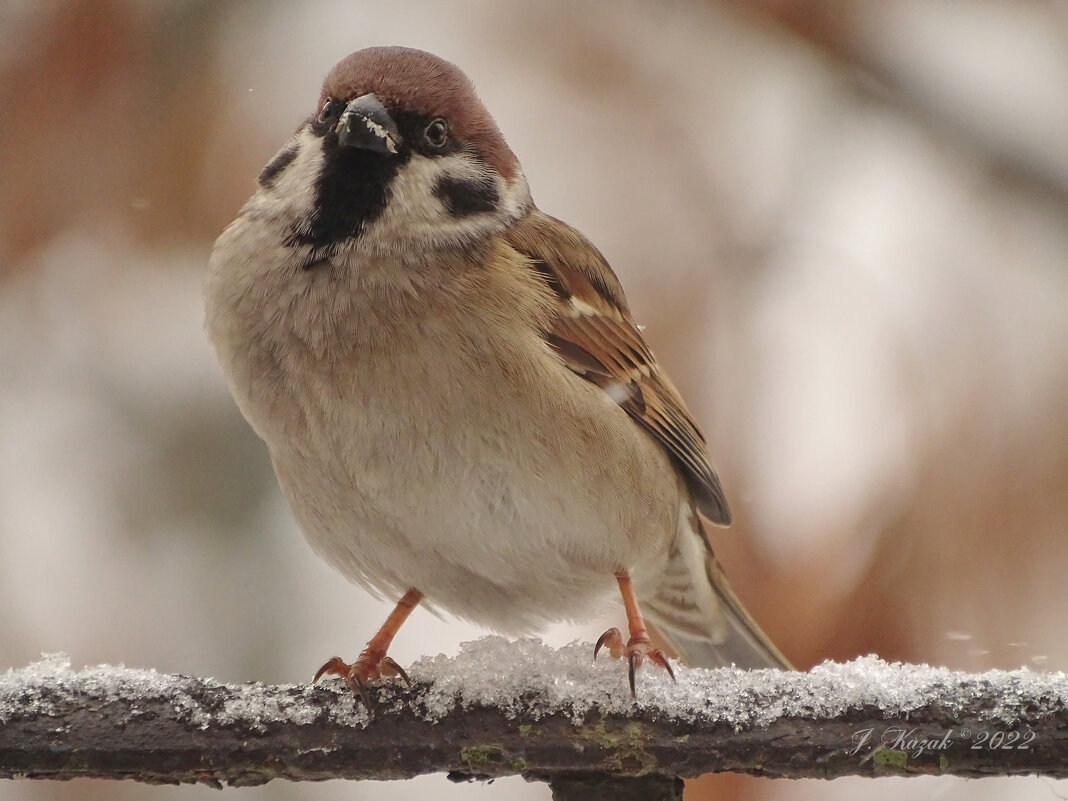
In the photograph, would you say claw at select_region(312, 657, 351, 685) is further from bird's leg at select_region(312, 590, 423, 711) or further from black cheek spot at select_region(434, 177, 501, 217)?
black cheek spot at select_region(434, 177, 501, 217)

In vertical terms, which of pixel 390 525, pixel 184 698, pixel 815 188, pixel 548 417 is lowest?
pixel 184 698

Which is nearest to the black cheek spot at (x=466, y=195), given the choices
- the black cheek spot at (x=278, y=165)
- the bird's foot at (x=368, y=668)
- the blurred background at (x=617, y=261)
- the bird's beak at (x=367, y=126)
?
the bird's beak at (x=367, y=126)

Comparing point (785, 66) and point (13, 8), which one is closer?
point (13, 8)

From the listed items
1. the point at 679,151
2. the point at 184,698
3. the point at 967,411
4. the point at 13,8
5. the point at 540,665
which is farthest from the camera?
the point at 679,151

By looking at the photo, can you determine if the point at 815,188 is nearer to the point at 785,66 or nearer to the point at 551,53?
the point at 785,66

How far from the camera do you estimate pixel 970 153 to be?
2908 millimetres

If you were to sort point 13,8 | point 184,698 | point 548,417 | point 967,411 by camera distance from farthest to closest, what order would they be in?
point 13,8, point 967,411, point 548,417, point 184,698

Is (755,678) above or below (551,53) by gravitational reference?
below

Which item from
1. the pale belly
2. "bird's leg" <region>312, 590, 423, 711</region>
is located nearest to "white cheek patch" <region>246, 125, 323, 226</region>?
the pale belly

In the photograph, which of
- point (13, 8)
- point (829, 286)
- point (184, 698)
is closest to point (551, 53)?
point (829, 286)

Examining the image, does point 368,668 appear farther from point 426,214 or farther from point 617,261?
point 617,261

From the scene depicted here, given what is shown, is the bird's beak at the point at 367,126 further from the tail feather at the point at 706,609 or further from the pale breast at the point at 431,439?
Result: the tail feather at the point at 706,609

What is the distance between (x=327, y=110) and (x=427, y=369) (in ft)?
1.87

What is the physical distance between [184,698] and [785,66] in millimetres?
2255
